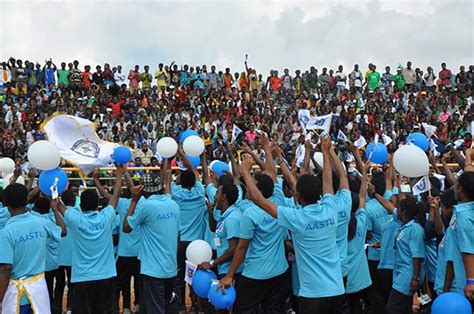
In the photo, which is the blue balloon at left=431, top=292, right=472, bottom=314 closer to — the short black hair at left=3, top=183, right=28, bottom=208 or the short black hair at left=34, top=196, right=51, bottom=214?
the short black hair at left=3, top=183, right=28, bottom=208

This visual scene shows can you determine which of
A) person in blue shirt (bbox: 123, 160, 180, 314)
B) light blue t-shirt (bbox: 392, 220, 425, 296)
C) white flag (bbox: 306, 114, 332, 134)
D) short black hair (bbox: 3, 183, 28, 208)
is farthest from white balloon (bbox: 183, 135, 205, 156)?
light blue t-shirt (bbox: 392, 220, 425, 296)

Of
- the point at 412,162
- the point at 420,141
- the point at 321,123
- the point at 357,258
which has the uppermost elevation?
the point at 321,123

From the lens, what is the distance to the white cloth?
5.47m

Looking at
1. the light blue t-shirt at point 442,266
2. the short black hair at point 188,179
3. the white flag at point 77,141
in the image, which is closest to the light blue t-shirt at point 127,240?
the short black hair at point 188,179

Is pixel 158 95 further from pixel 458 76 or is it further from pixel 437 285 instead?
pixel 437 285

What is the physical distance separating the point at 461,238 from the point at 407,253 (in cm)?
152

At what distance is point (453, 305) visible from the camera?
448 centimetres

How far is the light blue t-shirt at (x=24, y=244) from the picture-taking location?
5.28 m

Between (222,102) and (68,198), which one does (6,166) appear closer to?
(68,198)

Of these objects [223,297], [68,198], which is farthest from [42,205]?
[223,297]

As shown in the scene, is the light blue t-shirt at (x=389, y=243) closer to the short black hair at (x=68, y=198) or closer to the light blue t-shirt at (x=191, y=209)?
the light blue t-shirt at (x=191, y=209)

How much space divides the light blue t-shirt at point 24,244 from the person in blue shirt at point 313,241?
2.16 metres

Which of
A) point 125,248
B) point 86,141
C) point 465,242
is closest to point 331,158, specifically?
point 465,242

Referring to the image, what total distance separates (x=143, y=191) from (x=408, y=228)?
10.2ft
